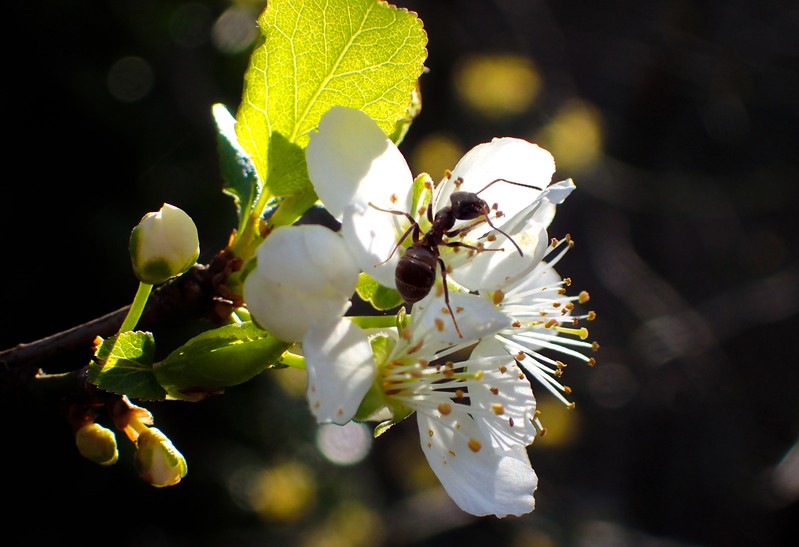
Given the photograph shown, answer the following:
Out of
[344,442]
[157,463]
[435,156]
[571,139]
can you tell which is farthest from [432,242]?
[571,139]

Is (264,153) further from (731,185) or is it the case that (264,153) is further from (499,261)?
(731,185)

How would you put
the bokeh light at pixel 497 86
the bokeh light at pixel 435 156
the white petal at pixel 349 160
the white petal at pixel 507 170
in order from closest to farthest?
the white petal at pixel 349 160
the white petal at pixel 507 170
the bokeh light at pixel 435 156
the bokeh light at pixel 497 86

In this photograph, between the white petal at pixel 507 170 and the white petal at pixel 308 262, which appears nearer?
the white petal at pixel 308 262

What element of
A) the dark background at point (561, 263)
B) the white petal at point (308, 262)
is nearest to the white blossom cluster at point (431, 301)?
the white petal at point (308, 262)

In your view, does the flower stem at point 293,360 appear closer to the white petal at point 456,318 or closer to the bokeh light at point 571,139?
the white petal at point 456,318

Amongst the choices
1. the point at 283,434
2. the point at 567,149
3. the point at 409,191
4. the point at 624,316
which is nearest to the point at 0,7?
the point at 283,434

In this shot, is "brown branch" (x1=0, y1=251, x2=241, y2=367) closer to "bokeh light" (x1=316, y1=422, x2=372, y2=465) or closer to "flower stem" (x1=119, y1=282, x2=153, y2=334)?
"flower stem" (x1=119, y1=282, x2=153, y2=334)

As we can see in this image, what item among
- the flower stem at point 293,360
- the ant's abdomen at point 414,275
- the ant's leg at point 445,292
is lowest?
the flower stem at point 293,360
